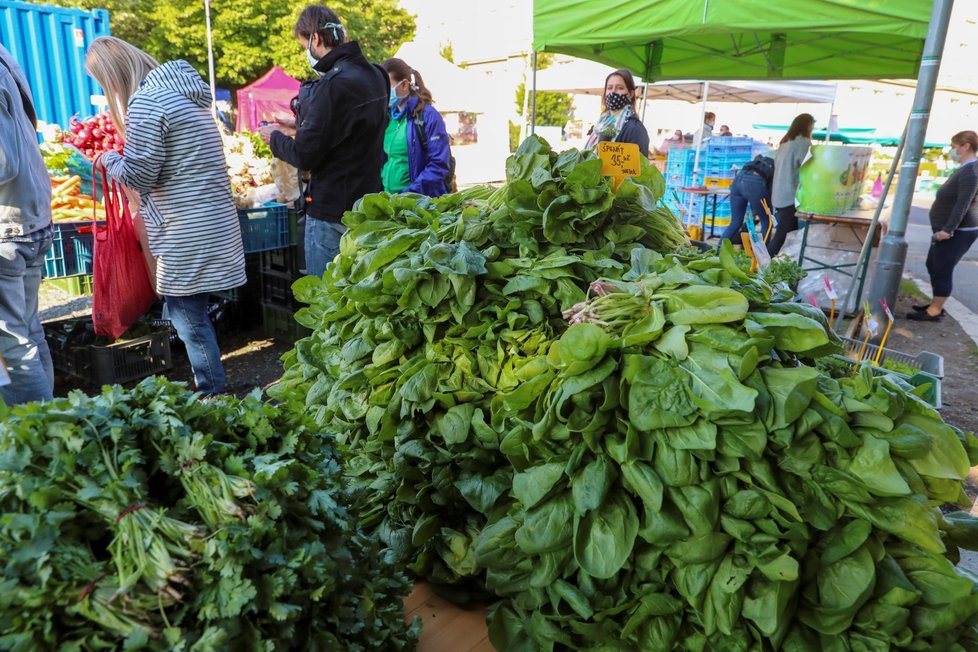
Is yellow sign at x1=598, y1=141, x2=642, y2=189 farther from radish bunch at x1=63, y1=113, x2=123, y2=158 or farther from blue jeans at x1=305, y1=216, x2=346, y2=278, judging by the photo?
radish bunch at x1=63, y1=113, x2=123, y2=158

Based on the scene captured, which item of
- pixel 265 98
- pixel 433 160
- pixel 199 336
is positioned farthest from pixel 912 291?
pixel 265 98

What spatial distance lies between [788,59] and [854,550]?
7041mm

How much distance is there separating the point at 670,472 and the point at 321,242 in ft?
9.89

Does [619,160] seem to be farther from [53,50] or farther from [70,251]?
[53,50]

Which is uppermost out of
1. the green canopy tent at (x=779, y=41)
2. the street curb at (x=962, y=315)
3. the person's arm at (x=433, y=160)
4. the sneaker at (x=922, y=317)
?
the green canopy tent at (x=779, y=41)

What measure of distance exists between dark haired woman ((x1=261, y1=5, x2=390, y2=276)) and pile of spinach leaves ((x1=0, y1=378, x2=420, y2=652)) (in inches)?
103

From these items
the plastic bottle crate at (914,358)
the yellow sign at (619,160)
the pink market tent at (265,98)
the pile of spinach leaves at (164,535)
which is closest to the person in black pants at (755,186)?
the plastic bottle crate at (914,358)

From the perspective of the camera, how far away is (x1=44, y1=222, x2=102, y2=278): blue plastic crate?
3.94 meters

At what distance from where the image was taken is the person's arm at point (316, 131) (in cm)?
348

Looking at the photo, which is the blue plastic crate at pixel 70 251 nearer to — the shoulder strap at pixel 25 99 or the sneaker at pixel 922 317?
the shoulder strap at pixel 25 99

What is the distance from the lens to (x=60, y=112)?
26.7 ft

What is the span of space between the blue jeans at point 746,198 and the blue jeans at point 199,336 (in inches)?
251

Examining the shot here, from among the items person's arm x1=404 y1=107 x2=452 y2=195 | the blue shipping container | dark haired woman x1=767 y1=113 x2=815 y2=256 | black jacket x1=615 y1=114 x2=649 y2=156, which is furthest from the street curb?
the blue shipping container

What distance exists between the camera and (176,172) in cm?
332
